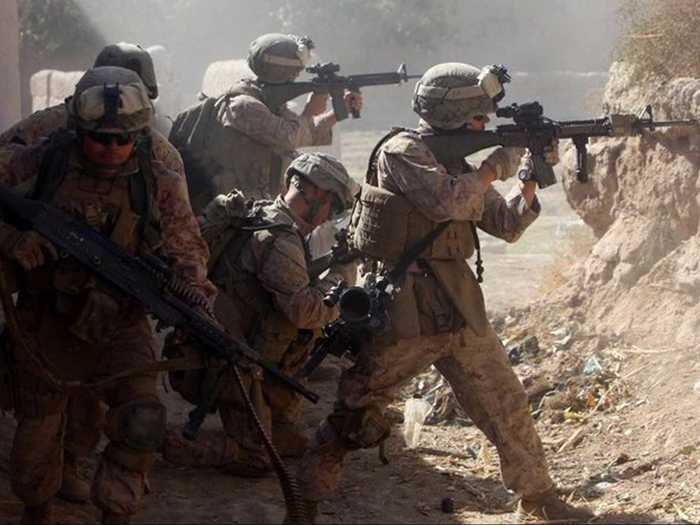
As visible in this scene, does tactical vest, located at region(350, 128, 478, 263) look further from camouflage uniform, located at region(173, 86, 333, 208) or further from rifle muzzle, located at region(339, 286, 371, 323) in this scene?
camouflage uniform, located at region(173, 86, 333, 208)

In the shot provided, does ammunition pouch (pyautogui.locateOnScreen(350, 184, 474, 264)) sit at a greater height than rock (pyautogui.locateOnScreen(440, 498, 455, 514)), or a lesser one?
greater

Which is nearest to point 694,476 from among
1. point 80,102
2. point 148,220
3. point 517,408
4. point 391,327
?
point 517,408

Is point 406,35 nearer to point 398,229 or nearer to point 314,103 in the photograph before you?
point 314,103

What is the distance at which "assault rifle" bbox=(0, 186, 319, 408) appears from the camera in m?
4.50

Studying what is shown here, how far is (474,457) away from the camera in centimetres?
666

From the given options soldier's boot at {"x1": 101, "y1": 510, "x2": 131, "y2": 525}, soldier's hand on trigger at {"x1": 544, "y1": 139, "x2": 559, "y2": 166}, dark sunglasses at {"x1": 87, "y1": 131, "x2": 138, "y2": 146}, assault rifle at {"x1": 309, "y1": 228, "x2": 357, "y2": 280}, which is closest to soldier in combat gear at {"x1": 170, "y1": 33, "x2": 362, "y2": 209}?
assault rifle at {"x1": 309, "y1": 228, "x2": 357, "y2": 280}

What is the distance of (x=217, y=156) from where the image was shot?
7660 mm

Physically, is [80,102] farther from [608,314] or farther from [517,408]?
[608,314]

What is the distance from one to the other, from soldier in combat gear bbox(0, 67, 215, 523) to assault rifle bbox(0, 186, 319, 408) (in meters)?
0.07

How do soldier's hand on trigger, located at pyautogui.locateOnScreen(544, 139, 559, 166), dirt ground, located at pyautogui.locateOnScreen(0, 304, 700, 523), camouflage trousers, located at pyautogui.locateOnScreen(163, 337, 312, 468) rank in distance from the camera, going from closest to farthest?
soldier's hand on trigger, located at pyautogui.locateOnScreen(544, 139, 559, 166)
dirt ground, located at pyautogui.locateOnScreen(0, 304, 700, 523)
camouflage trousers, located at pyautogui.locateOnScreen(163, 337, 312, 468)

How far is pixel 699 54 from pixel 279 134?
2.54 m

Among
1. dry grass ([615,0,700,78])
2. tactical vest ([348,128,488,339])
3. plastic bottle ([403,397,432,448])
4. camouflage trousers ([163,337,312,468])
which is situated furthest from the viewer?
dry grass ([615,0,700,78])

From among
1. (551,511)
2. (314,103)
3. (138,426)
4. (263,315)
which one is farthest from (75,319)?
(314,103)

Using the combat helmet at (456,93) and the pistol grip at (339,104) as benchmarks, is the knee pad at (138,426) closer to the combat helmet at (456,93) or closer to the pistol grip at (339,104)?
the combat helmet at (456,93)
